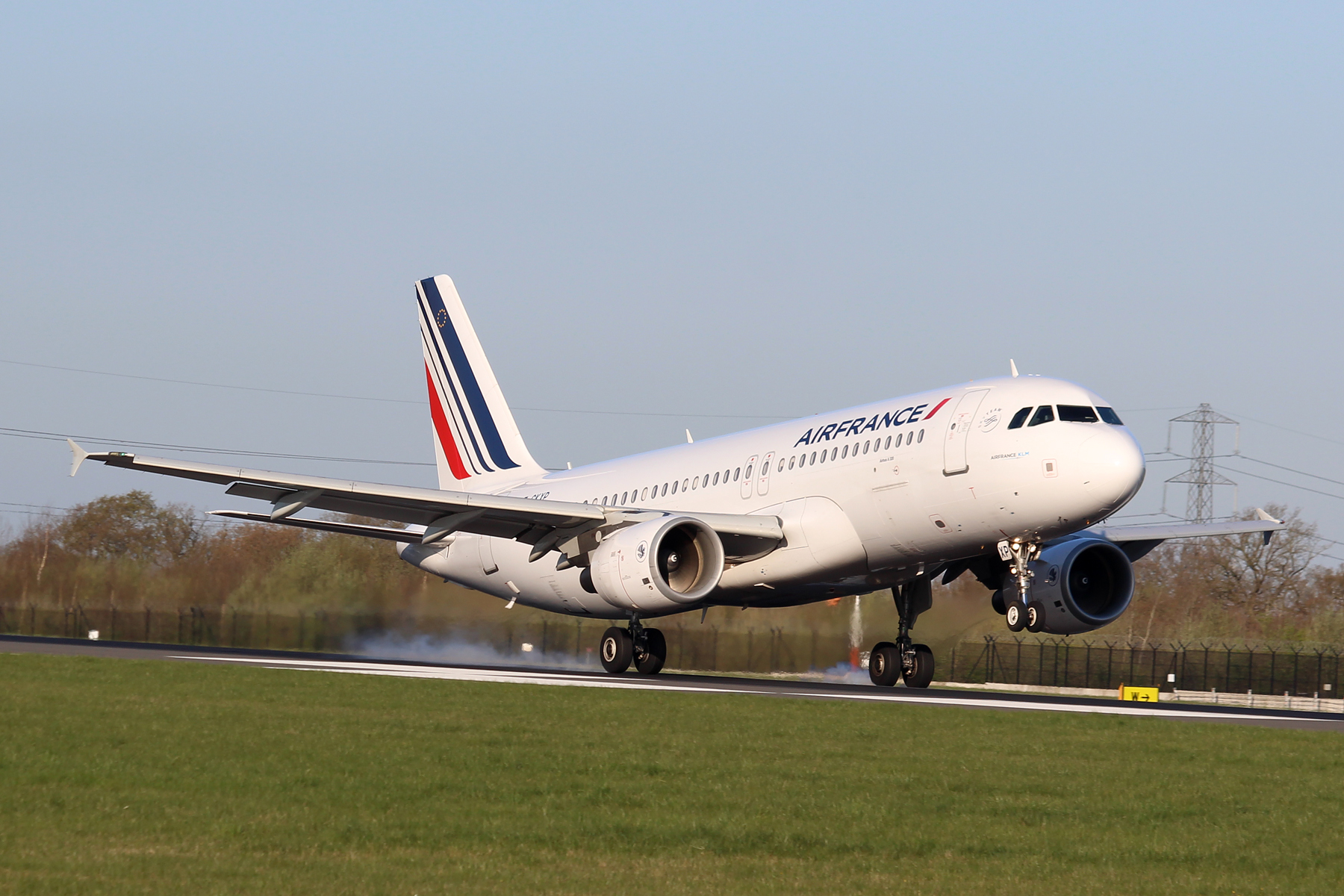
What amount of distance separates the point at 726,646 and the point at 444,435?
10.7 meters

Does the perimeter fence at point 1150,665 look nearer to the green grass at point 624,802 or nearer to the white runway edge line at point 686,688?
the white runway edge line at point 686,688

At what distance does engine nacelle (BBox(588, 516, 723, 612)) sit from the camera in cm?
2848

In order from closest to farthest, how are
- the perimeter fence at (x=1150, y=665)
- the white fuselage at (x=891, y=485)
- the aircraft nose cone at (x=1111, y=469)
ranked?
the aircraft nose cone at (x=1111, y=469)
the white fuselage at (x=891, y=485)
the perimeter fence at (x=1150, y=665)

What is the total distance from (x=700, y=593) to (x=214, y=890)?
2099 cm

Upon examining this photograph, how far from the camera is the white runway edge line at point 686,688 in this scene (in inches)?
964

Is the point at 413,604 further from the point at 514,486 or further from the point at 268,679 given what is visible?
the point at 268,679

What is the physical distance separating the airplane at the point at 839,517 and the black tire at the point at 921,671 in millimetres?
54

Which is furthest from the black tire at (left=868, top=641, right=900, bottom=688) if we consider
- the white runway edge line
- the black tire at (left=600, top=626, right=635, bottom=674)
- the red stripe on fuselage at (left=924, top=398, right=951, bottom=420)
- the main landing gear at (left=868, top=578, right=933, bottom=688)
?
the red stripe on fuselage at (left=924, top=398, right=951, bottom=420)

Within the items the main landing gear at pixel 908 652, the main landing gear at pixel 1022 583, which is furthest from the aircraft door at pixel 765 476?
the main landing gear at pixel 1022 583

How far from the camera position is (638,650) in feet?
108

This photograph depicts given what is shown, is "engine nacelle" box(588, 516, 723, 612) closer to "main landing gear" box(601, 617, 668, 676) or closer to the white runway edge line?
the white runway edge line

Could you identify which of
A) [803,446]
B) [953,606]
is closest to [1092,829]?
[803,446]

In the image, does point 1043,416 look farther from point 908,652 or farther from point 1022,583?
point 908,652

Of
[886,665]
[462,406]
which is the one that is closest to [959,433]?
[886,665]
